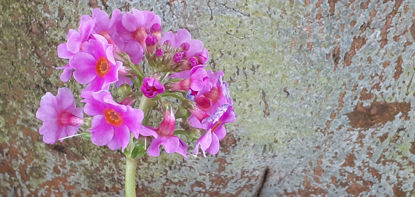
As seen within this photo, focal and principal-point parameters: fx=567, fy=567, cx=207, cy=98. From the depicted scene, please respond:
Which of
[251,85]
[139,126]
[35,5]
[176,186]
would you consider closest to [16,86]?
[35,5]

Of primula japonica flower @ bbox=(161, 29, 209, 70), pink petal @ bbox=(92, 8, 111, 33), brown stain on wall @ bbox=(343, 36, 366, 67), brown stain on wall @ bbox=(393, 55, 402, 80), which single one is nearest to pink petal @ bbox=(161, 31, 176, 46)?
primula japonica flower @ bbox=(161, 29, 209, 70)

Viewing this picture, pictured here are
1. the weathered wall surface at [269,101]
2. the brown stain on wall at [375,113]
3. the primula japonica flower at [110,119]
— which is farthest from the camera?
the brown stain on wall at [375,113]

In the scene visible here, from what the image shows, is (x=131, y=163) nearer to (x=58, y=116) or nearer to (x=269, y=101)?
(x=58, y=116)

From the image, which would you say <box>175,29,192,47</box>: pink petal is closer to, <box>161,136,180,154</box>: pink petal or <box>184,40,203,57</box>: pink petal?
<box>184,40,203,57</box>: pink petal

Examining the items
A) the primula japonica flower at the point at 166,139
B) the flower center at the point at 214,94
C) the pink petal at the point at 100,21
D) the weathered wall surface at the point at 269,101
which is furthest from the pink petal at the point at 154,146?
the weathered wall surface at the point at 269,101

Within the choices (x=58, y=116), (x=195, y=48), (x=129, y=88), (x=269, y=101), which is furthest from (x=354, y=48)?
(x=58, y=116)

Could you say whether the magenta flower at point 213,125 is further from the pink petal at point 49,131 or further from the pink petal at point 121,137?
the pink petal at point 49,131
